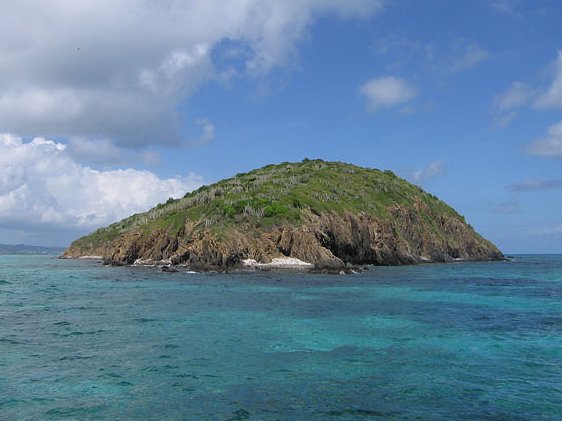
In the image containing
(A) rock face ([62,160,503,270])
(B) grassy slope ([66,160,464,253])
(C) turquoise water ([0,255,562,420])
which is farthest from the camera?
(B) grassy slope ([66,160,464,253])

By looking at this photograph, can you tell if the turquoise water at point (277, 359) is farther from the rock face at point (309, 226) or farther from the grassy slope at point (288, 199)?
the grassy slope at point (288, 199)

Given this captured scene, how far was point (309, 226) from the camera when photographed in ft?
317

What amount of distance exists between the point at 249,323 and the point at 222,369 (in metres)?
11.2

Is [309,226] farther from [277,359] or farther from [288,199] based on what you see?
[277,359]

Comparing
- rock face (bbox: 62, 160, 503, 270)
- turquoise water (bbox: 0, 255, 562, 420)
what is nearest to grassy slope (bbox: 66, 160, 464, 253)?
rock face (bbox: 62, 160, 503, 270)

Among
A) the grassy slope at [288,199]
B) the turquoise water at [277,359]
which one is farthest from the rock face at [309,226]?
the turquoise water at [277,359]

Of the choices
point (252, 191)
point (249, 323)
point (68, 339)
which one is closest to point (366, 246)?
point (252, 191)

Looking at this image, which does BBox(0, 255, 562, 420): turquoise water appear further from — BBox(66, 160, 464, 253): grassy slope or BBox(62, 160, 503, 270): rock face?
BBox(66, 160, 464, 253): grassy slope

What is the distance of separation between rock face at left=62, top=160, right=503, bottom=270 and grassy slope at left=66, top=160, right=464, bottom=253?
0.30m

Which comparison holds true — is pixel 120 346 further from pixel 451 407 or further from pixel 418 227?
pixel 418 227

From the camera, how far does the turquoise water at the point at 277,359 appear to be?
15633 mm

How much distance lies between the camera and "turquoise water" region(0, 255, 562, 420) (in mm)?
15633

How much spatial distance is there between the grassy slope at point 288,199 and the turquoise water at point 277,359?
5582cm

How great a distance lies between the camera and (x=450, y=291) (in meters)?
53.4
